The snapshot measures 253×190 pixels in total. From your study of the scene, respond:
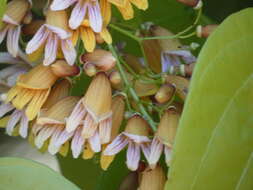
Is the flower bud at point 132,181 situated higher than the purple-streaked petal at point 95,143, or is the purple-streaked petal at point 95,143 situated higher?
the purple-streaked petal at point 95,143

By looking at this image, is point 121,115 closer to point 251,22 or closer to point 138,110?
point 138,110

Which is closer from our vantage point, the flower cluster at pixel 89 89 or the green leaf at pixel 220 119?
the green leaf at pixel 220 119

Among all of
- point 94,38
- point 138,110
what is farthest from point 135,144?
point 94,38

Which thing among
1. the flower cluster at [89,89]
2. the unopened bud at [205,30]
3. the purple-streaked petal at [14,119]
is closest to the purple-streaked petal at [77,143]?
the flower cluster at [89,89]

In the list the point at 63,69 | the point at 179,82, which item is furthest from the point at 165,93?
the point at 63,69

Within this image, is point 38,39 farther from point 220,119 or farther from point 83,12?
A: point 220,119

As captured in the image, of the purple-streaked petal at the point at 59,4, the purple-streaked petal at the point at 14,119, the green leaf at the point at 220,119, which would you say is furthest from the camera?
the purple-streaked petal at the point at 14,119

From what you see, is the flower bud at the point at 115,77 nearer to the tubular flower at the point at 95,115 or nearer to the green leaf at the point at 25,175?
the tubular flower at the point at 95,115
